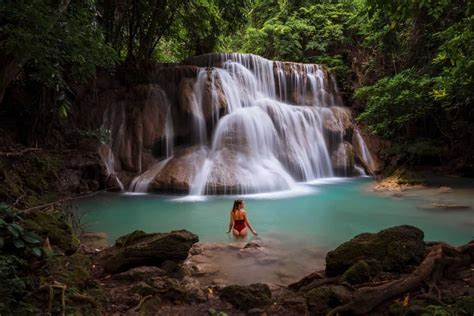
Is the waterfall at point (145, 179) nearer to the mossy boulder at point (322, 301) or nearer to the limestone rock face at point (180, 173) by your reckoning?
the limestone rock face at point (180, 173)

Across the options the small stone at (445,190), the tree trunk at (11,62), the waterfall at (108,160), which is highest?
the tree trunk at (11,62)

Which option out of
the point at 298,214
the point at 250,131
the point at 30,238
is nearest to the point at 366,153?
the point at 250,131

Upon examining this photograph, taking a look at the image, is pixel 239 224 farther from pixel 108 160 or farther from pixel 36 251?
pixel 108 160

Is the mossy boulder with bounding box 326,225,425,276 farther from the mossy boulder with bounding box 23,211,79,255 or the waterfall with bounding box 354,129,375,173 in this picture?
the waterfall with bounding box 354,129,375,173


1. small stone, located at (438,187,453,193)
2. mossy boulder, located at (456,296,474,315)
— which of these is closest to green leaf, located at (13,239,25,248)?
mossy boulder, located at (456,296,474,315)

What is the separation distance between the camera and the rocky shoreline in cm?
334

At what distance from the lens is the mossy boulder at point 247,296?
3826mm

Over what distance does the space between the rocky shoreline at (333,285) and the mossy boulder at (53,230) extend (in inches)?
22.8

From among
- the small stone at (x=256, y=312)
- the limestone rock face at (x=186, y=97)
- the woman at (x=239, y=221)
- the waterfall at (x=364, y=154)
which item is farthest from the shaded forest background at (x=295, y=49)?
the woman at (x=239, y=221)

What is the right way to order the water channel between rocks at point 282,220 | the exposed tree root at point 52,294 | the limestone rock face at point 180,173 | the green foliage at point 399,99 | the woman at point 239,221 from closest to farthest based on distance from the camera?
the exposed tree root at point 52,294 → the water channel between rocks at point 282,220 → the woman at point 239,221 → the limestone rock face at point 180,173 → the green foliage at point 399,99

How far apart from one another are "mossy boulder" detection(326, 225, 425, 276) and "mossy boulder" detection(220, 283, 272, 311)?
2.96 ft

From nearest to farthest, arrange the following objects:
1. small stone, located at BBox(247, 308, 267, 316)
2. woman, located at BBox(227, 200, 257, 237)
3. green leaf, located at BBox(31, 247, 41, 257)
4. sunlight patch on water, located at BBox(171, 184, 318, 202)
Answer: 1. green leaf, located at BBox(31, 247, 41, 257)
2. small stone, located at BBox(247, 308, 267, 316)
3. woman, located at BBox(227, 200, 257, 237)
4. sunlight patch on water, located at BBox(171, 184, 318, 202)

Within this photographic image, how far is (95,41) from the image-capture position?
6746 millimetres

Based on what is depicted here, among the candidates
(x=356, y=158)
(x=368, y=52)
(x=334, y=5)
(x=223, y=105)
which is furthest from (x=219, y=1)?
(x=334, y=5)
